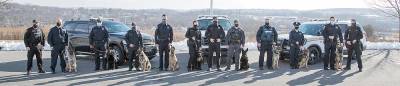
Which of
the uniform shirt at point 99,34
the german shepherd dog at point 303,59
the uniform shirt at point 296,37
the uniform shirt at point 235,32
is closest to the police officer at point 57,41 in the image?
the uniform shirt at point 99,34

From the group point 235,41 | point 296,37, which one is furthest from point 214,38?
point 296,37

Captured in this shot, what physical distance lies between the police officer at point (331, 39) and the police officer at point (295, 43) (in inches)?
27.4

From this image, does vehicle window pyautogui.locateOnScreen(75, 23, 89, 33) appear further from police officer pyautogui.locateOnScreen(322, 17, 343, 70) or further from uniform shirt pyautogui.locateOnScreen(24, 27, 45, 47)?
police officer pyautogui.locateOnScreen(322, 17, 343, 70)

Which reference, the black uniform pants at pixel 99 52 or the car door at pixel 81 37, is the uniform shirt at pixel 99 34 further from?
the car door at pixel 81 37

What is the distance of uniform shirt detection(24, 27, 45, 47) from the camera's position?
15.5 metres

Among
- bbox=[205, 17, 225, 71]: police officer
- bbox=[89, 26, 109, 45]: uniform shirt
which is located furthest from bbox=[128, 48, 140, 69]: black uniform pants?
bbox=[205, 17, 225, 71]: police officer

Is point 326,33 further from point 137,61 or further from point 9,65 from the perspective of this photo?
point 9,65

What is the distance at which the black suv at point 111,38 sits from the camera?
62.1 feet

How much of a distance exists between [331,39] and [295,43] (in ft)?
3.39

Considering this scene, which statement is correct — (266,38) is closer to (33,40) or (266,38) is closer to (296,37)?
(296,37)

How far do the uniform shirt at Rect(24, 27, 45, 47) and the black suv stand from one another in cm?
333

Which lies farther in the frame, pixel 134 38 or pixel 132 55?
pixel 132 55

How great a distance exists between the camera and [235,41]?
1702 centimetres

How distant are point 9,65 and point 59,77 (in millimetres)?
4520
